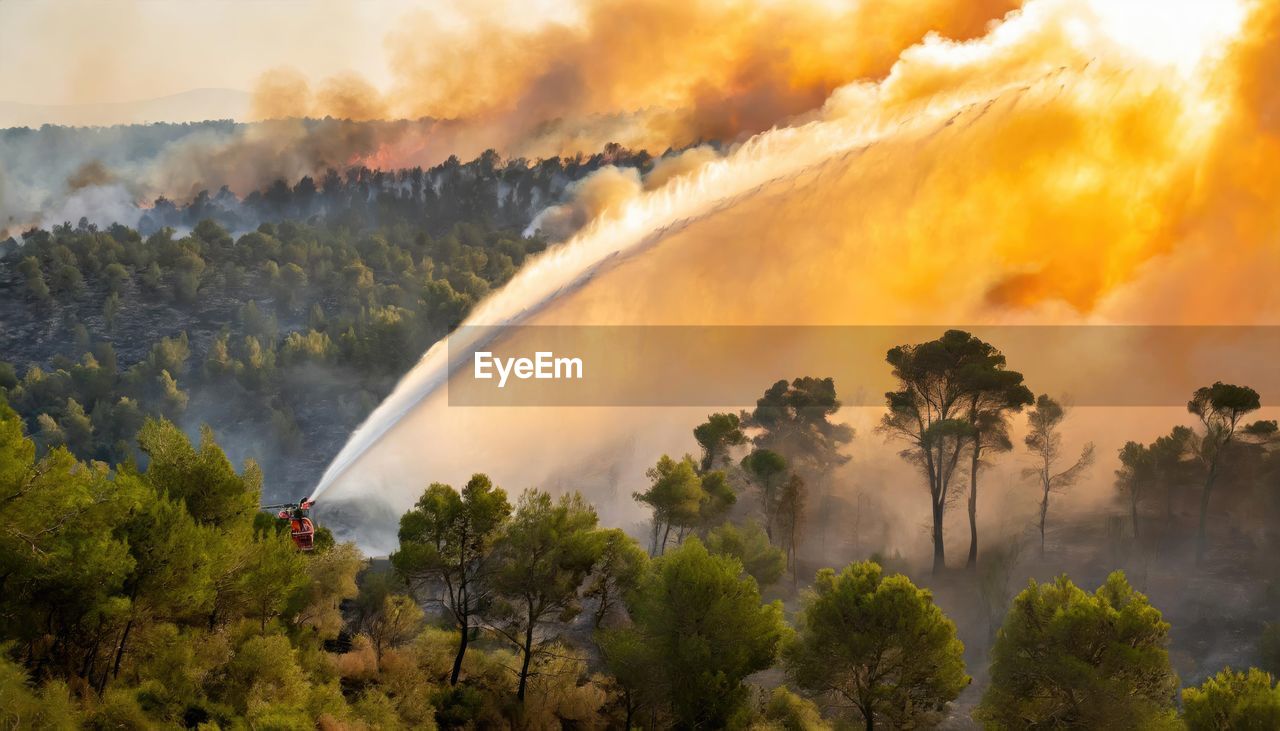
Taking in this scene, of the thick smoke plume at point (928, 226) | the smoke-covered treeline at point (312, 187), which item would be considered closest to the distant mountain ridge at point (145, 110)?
the smoke-covered treeline at point (312, 187)

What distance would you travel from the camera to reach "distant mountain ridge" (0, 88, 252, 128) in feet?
571

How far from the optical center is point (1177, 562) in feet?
144

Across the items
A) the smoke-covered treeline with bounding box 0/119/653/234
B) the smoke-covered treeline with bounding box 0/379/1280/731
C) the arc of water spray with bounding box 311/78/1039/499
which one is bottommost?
the smoke-covered treeline with bounding box 0/379/1280/731

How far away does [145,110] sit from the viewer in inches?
7077

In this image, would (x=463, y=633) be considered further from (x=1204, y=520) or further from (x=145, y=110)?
(x=145, y=110)

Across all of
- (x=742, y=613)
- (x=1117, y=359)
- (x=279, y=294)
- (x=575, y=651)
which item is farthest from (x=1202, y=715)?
(x=279, y=294)

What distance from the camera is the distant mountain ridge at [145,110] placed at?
174 metres

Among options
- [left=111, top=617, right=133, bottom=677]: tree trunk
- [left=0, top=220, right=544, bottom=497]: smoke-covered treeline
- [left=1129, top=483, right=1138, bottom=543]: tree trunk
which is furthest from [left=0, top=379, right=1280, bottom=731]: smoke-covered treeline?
[left=0, top=220, right=544, bottom=497]: smoke-covered treeline

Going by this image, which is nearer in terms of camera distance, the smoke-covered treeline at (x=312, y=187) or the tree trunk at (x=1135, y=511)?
the tree trunk at (x=1135, y=511)

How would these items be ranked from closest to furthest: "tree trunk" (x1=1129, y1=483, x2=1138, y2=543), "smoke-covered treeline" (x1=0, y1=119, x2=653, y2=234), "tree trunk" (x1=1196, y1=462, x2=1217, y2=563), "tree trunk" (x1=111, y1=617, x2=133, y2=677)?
"tree trunk" (x1=111, y1=617, x2=133, y2=677)
"tree trunk" (x1=1196, y1=462, x2=1217, y2=563)
"tree trunk" (x1=1129, y1=483, x2=1138, y2=543)
"smoke-covered treeline" (x1=0, y1=119, x2=653, y2=234)

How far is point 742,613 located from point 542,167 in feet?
515

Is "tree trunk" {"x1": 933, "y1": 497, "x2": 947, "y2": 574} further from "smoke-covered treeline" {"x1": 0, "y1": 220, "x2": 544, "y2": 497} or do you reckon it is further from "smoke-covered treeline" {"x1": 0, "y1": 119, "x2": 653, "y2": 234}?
"smoke-covered treeline" {"x1": 0, "y1": 119, "x2": 653, "y2": 234}

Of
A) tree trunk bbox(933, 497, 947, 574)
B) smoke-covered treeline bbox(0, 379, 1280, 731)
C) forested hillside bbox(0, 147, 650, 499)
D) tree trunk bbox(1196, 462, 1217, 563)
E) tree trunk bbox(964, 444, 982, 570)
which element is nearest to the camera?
smoke-covered treeline bbox(0, 379, 1280, 731)

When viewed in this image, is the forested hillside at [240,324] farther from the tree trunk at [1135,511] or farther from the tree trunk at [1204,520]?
the tree trunk at [1204,520]
